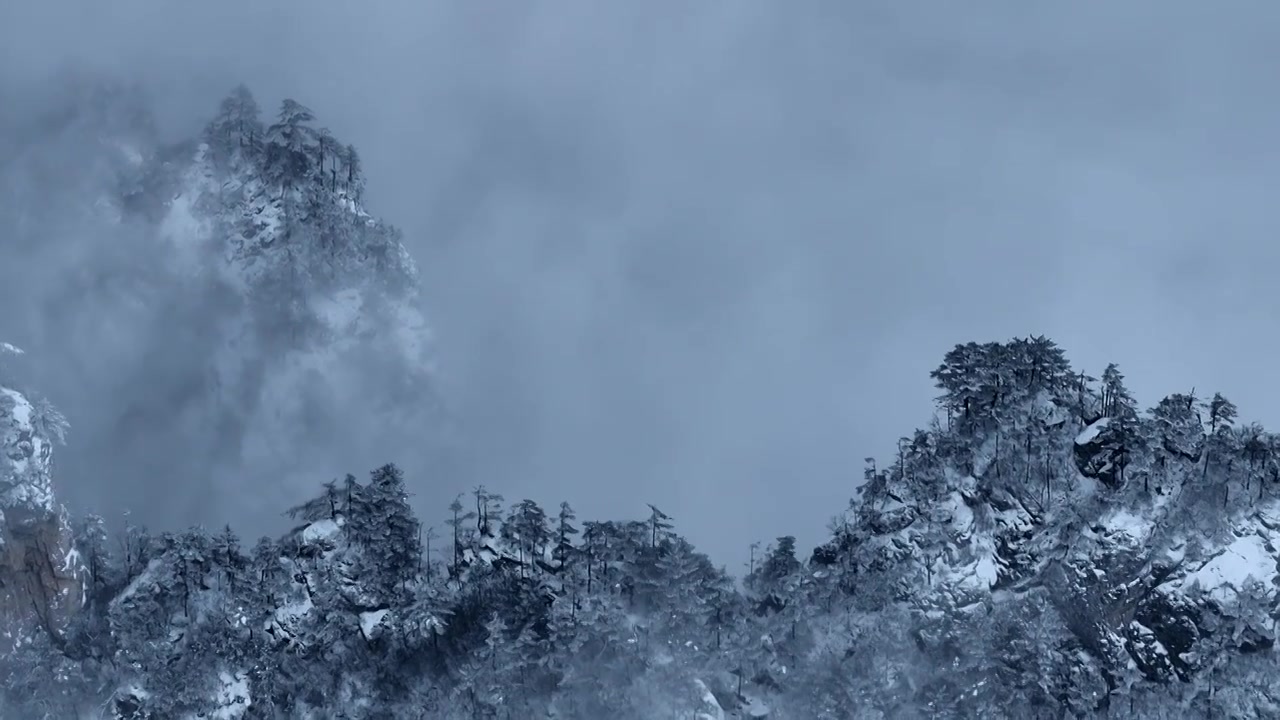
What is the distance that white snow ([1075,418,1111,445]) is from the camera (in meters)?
165

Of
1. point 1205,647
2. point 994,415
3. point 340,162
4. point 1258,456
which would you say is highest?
point 340,162

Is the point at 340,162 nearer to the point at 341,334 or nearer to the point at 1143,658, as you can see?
the point at 341,334

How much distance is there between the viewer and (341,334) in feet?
652

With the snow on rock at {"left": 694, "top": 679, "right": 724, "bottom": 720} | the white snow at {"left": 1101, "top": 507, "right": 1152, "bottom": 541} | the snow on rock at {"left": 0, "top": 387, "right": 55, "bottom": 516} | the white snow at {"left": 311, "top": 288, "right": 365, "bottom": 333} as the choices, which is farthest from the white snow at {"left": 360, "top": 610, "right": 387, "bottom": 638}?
the white snow at {"left": 1101, "top": 507, "right": 1152, "bottom": 541}

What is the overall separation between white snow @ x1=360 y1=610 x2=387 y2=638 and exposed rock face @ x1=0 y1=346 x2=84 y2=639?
1023 inches

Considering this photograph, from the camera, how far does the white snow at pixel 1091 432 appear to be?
6506 inches

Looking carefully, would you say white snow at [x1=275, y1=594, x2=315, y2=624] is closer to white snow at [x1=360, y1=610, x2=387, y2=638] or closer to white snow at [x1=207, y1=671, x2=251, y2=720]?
white snow at [x1=360, y1=610, x2=387, y2=638]

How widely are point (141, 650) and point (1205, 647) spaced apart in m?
93.1

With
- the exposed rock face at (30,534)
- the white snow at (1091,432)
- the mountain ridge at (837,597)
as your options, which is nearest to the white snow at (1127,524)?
the mountain ridge at (837,597)

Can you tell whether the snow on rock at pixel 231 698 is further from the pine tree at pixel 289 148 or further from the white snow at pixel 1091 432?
the white snow at pixel 1091 432

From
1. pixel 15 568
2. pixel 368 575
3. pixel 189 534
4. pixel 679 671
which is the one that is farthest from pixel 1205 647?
pixel 15 568

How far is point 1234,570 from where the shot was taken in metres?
160

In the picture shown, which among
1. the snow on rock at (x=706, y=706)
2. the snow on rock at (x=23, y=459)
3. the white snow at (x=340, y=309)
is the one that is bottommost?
the snow on rock at (x=706, y=706)

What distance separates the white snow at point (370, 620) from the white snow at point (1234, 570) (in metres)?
71.1
